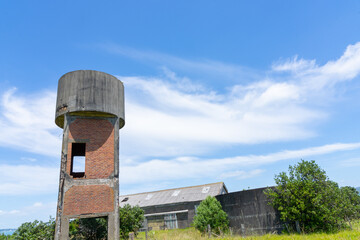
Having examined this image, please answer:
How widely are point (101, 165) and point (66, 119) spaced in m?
3.59

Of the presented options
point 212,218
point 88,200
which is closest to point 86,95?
point 88,200

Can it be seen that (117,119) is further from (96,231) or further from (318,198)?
(318,198)

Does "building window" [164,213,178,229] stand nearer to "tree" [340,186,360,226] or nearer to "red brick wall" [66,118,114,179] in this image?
"red brick wall" [66,118,114,179]

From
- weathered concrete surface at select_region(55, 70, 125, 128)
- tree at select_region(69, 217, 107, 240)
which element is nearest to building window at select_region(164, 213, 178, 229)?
tree at select_region(69, 217, 107, 240)

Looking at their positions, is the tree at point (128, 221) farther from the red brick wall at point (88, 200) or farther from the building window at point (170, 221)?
the building window at point (170, 221)

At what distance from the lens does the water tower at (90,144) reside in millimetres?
13062

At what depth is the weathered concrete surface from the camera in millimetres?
14305

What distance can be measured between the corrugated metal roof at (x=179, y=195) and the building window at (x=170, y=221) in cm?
179

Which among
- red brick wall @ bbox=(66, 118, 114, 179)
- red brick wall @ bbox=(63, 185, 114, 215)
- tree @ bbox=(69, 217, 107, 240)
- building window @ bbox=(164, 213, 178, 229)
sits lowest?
building window @ bbox=(164, 213, 178, 229)

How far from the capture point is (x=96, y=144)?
14.5 metres

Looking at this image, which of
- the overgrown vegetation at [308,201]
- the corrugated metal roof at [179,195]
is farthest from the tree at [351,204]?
the corrugated metal roof at [179,195]

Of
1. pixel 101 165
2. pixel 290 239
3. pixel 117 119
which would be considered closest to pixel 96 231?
pixel 101 165

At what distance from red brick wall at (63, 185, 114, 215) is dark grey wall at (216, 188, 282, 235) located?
1037cm

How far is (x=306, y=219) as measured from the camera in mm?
16531
